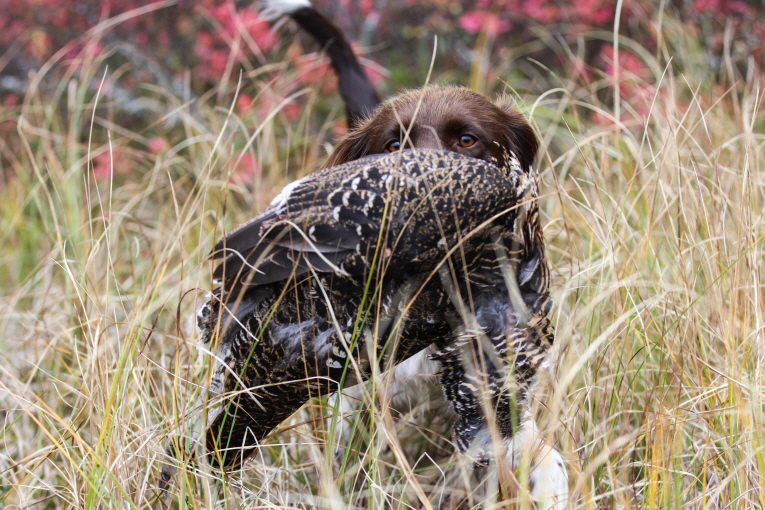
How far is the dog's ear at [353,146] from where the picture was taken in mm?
2697

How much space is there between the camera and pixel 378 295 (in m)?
1.81

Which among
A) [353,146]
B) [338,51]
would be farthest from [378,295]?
[338,51]

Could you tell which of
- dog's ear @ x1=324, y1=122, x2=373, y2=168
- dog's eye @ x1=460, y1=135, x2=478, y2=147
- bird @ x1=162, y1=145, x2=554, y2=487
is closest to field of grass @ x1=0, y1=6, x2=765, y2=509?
bird @ x1=162, y1=145, x2=554, y2=487

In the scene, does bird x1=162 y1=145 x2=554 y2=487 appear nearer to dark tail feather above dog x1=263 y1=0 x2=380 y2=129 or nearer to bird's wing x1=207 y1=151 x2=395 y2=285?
bird's wing x1=207 y1=151 x2=395 y2=285

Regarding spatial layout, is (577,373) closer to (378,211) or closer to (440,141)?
(440,141)

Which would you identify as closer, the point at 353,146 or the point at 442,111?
the point at 442,111

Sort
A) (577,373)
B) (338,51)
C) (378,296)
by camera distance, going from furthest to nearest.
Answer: (338,51) → (577,373) → (378,296)

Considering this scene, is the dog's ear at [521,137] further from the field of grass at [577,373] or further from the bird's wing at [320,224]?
the bird's wing at [320,224]

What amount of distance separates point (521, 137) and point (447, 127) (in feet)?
1.22

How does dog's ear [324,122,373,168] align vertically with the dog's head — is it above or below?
below

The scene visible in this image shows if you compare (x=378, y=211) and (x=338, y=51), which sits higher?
(x=378, y=211)

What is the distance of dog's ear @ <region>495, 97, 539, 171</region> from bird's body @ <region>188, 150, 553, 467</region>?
17.8 inches

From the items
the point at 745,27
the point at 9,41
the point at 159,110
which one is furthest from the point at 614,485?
the point at 9,41

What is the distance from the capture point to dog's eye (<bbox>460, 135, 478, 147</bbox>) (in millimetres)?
2508
